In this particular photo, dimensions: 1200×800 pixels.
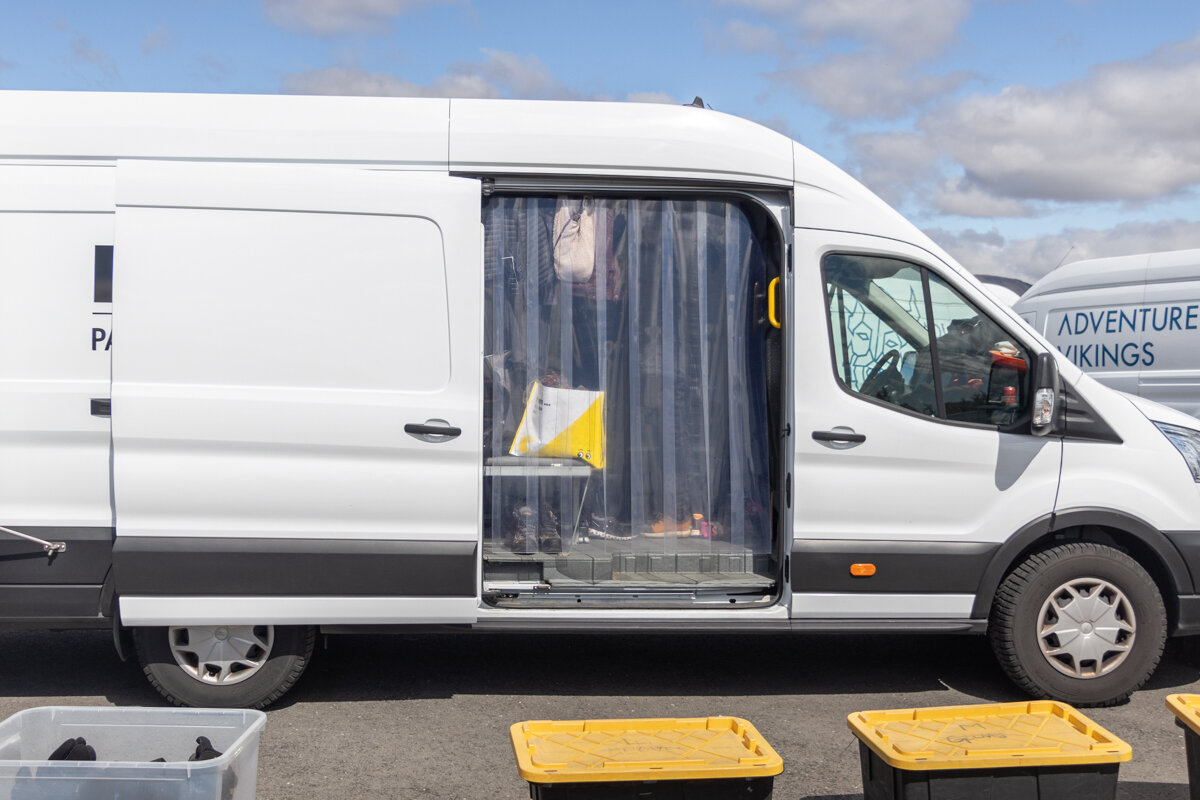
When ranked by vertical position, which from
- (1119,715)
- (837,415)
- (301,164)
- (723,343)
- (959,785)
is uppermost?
(301,164)

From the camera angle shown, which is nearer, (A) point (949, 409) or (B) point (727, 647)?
(A) point (949, 409)

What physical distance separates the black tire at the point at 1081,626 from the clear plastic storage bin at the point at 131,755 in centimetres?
337

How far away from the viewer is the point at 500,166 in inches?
193

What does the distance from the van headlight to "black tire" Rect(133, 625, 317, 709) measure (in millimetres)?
3956

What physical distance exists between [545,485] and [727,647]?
173 cm

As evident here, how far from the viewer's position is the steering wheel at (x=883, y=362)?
508 centimetres

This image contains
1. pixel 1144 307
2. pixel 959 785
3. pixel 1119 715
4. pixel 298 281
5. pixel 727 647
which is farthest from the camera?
pixel 1144 307

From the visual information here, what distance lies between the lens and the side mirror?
16.4 ft

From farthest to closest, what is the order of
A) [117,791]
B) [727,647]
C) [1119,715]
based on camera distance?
[727,647] < [1119,715] < [117,791]

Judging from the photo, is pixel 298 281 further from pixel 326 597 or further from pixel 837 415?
pixel 837 415

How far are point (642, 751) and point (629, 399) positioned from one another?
2.37 m

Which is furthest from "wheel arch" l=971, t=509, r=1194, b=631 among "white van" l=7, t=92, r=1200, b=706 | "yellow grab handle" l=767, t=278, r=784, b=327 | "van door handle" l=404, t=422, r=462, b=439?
"van door handle" l=404, t=422, r=462, b=439

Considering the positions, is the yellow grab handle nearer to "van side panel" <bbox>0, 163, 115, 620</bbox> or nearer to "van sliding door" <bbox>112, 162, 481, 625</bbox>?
"van sliding door" <bbox>112, 162, 481, 625</bbox>

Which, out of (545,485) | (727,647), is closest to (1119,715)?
(727,647)
